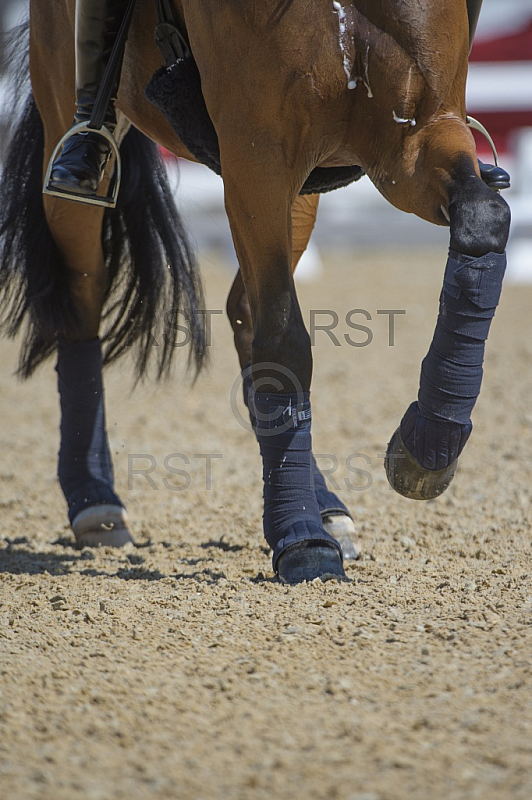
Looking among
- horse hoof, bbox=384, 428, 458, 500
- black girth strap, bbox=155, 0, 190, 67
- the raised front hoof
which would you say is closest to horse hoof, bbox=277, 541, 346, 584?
horse hoof, bbox=384, 428, 458, 500

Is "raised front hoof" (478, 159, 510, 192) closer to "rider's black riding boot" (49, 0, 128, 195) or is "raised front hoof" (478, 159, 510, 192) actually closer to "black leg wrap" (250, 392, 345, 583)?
"black leg wrap" (250, 392, 345, 583)

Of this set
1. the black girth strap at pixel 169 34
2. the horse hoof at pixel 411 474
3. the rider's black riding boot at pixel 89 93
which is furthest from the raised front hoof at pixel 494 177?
the rider's black riding boot at pixel 89 93

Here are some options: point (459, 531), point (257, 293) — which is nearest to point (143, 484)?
point (459, 531)

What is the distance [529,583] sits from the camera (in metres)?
2.71

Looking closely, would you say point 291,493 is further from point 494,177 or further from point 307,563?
point 494,177

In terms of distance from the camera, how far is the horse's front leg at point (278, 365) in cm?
253

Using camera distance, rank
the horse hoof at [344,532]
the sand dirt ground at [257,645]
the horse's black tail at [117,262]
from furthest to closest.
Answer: the horse's black tail at [117,262], the horse hoof at [344,532], the sand dirt ground at [257,645]

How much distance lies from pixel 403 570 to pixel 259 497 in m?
1.25

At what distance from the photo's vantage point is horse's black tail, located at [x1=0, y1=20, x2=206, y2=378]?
12.3 ft

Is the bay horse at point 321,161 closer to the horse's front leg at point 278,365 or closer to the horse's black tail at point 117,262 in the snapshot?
the horse's front leg at point 278,365

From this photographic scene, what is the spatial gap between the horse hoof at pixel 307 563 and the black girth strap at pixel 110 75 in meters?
1.54

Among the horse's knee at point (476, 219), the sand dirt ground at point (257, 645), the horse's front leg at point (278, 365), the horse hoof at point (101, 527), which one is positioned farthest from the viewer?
the horse hoof at point (101, 527)

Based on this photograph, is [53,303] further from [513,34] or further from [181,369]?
[513,34]

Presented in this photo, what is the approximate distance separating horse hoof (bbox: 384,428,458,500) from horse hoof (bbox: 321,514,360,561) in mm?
637
